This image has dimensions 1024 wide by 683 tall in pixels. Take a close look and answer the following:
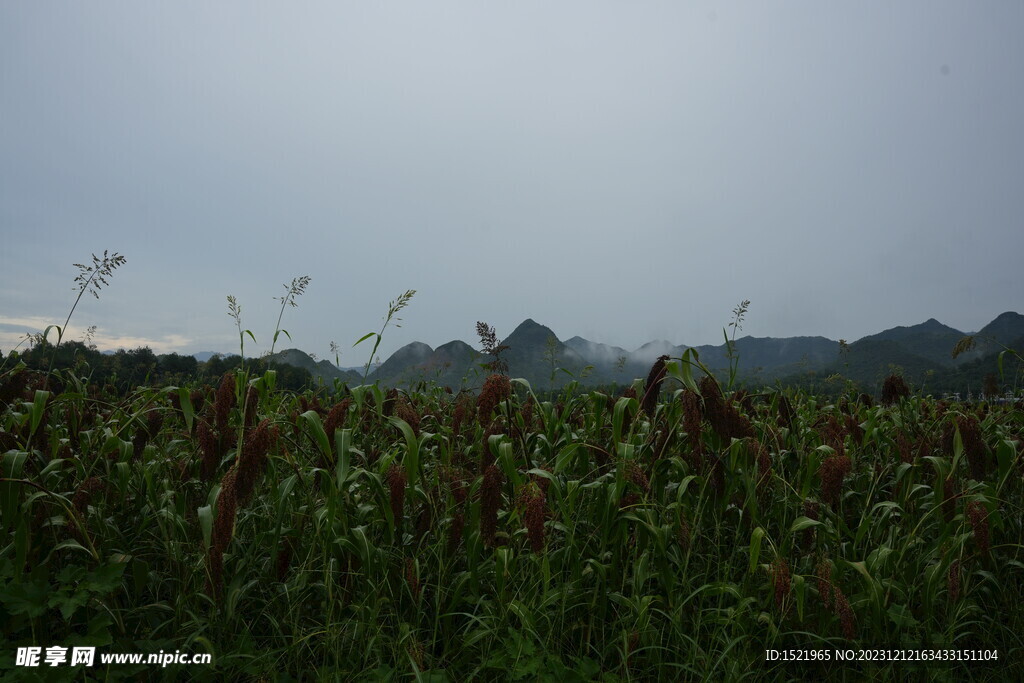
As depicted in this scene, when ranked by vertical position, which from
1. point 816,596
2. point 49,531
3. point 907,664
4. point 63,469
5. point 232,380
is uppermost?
point 232,380

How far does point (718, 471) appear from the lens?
8.57 ft

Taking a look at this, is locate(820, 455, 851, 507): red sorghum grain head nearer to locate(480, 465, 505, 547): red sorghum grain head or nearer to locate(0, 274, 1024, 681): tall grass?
locate(0, 274, 1024, 681): tall grass

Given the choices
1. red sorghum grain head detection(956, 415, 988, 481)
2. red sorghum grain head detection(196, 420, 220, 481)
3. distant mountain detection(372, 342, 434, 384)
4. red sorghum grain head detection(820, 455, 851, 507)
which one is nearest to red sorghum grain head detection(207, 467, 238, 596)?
red sorghum grain head detection(196, 420, 220, 481)

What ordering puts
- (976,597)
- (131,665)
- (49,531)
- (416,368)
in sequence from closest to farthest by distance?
(131,665) → (49,531) → (976,597) → (416,368)

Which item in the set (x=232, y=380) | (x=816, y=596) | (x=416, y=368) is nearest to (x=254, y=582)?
(x=232, y=380)

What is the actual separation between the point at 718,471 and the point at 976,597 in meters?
1.66

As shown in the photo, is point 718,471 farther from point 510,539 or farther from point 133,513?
point 133,513

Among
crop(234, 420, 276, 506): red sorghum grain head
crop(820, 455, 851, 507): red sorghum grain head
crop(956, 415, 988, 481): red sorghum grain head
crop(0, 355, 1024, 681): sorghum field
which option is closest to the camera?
crop(234, 420, 276, 506): red sorghum grain head

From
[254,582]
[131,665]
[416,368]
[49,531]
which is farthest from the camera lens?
[416,368]

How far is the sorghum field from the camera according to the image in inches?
86.4

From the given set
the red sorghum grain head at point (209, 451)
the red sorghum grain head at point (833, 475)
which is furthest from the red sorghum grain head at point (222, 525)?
the red sorghum grain head at point (833, 475)

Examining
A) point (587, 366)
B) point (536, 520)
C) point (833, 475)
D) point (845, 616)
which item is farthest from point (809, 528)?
point (587, 366)

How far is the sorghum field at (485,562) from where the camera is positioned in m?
2.19

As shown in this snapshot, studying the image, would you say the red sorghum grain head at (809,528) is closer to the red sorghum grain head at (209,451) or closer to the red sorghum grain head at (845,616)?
the red sorghum grain head at (845,616)
